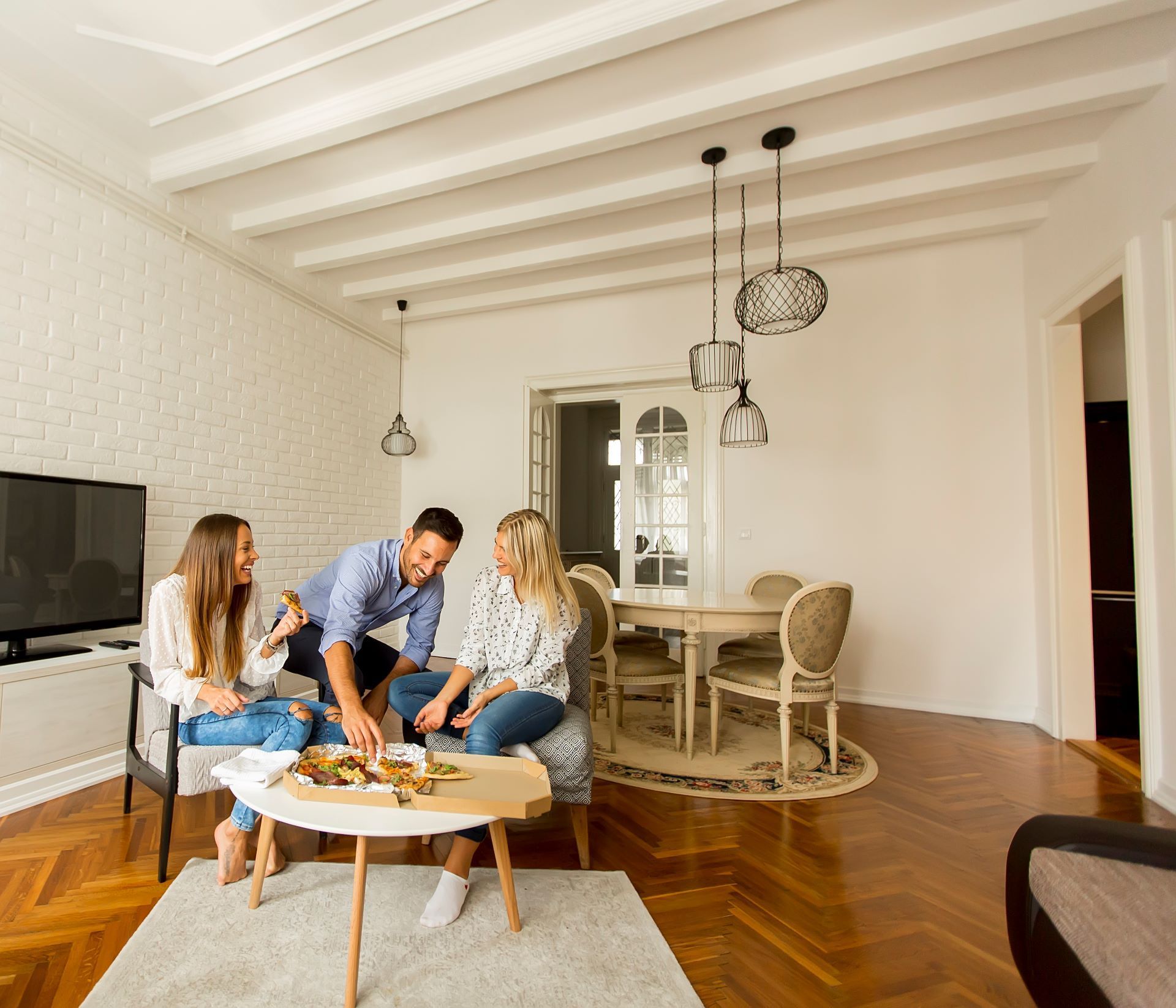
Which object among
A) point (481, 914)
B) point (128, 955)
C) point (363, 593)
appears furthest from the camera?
point (363, 593)

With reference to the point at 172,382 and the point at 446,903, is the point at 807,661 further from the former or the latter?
the point at 172,382

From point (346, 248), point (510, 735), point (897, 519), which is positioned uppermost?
point (346, 248)

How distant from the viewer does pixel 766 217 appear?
12.3 feet

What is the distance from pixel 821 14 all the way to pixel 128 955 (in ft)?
12.1

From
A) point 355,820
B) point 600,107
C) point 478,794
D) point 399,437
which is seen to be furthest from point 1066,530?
point 399,437

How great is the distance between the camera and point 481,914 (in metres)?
1.76

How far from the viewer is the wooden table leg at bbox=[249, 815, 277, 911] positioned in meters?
1.76

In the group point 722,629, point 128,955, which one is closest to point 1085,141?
point 722,629

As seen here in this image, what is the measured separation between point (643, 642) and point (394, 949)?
213 centimetres

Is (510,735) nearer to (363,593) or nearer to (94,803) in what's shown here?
(363,593)

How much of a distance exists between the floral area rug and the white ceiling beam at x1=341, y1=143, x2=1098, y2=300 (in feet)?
9.64

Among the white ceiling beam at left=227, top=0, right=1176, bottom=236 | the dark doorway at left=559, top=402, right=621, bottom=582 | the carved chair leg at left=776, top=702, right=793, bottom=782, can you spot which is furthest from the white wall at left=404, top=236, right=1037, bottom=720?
the dark doorway at left=559, top=402, right=621, bottom=582

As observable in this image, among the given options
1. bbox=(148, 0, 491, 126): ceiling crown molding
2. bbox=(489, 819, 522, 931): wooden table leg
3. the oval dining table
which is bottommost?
bbox=(489, 819, 522, 931): wooden table leg

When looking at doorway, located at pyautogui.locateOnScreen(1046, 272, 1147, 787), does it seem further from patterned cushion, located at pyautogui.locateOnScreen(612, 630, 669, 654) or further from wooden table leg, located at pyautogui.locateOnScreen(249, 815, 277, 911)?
wooden table leg, located at pyautogui.locateOnScreen(249, 815, 277, 911)
